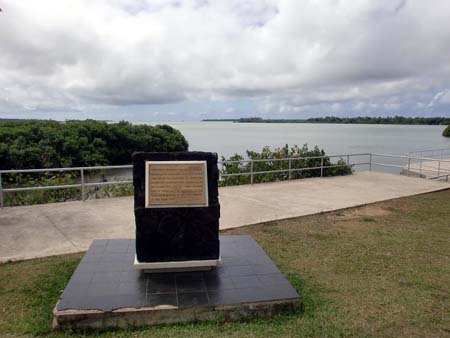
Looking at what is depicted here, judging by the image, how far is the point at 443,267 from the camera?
17.1 feet

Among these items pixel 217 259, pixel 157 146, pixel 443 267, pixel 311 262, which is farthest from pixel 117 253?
pixel 157 146

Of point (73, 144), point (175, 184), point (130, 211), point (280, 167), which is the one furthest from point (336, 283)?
point (73, 144)

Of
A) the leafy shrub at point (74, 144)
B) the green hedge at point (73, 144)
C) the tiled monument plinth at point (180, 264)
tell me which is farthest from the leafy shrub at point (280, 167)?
the green hedge at point (73, 144)

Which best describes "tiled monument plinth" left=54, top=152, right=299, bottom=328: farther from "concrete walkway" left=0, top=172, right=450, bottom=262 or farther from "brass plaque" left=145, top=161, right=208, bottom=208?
"concrete walkway" left=0, top=172, right=450, bottom=262

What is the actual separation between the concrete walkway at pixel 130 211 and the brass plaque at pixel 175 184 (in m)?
2.04

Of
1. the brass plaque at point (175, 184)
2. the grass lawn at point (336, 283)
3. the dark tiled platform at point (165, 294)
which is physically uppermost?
the brass plaque at point (175, 184)

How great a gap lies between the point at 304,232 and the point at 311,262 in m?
1.50

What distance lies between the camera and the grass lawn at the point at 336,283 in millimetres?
3574

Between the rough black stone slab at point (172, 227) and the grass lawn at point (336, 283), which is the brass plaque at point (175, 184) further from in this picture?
the grass lawn at point (336, 283)

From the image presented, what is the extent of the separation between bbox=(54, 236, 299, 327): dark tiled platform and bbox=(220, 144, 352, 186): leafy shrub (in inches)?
326

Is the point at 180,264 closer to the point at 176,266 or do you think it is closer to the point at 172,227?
the point at 176,266

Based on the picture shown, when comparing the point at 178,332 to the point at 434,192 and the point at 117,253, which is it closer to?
the point at 117,253

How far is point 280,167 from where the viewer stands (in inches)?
562

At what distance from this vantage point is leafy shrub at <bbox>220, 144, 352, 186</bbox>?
1347 centimetres
